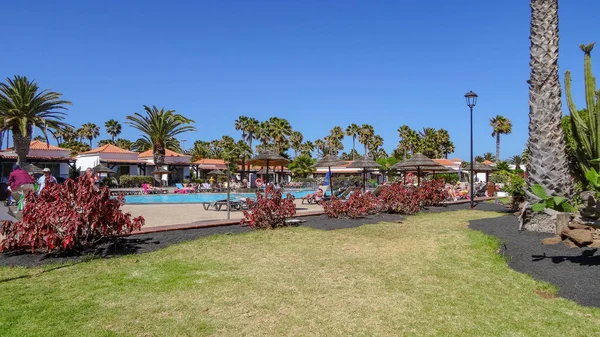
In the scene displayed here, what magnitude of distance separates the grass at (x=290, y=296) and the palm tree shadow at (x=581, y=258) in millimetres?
589

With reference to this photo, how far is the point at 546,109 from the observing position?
862 cm

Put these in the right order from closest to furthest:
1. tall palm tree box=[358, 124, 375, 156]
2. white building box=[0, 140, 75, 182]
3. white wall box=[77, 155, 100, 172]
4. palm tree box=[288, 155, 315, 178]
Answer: white building box=[0, 140, 75, 182]
white wall box=[77, 155, 100, 172]
palm tree box=[288, 155, 315, 178]
tall palm tree box=[358, 124, 375, 156]

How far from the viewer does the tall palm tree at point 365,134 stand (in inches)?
2879

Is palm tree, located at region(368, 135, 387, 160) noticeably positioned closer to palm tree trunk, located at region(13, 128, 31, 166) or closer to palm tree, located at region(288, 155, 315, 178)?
palm tree, located at region(288, 155, 315, 178)

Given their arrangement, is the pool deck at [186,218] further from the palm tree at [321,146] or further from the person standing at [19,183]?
the palm tree at [321,146]

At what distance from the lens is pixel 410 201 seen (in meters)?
12.7

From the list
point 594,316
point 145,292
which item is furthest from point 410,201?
point 145,292

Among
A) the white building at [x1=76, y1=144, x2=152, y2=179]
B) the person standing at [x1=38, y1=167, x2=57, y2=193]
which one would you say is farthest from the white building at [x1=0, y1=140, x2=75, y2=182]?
the person standing at [x1=38, y1=167, x2=57, y2=193]

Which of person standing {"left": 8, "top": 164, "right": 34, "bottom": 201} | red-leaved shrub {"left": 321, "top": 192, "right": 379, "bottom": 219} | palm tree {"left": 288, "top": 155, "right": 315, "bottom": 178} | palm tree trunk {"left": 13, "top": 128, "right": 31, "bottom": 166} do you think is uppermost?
palm tree trunk {"left": 13, "top": 128, "right": 31, "bottom": 166}

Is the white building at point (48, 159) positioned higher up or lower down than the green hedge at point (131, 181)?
higher up

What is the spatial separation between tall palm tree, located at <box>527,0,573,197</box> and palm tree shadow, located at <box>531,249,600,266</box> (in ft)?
10.0

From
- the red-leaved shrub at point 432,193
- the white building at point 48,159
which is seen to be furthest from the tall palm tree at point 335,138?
the red-leaved shrub at point 432,193

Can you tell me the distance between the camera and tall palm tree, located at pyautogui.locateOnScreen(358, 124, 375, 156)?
7312 centimetres

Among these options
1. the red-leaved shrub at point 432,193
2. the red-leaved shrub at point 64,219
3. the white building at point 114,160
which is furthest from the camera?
the white building at point 114,160
